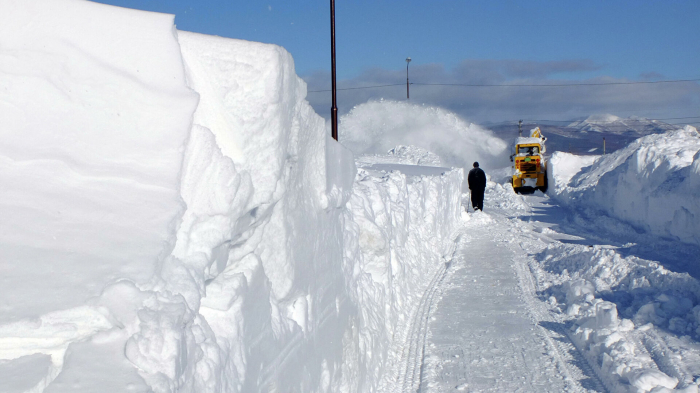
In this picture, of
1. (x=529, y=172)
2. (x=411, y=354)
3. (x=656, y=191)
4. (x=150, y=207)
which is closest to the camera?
(x=150, y=207)

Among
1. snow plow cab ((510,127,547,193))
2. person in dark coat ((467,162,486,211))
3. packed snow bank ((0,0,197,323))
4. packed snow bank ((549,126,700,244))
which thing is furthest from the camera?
snow plow cab ((510,127,547,193))

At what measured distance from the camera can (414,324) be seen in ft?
19.1

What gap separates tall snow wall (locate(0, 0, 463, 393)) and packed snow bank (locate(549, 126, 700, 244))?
9.13 m

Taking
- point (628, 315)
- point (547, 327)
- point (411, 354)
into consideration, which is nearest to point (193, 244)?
point (411, 354)

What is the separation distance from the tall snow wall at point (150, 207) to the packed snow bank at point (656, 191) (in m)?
9.13

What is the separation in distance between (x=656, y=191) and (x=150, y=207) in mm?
11998

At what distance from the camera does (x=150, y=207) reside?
1.99m

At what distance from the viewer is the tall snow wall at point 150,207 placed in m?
1.59

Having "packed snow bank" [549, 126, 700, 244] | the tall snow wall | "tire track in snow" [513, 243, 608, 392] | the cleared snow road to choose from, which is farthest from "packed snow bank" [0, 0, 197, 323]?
"packed snow bank" [549, 126, 700, 244]

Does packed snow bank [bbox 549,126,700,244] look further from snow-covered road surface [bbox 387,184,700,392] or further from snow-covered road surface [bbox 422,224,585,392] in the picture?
snow-covered road surface [bbox 422,224,585,392]

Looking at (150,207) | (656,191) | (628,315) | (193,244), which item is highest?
(150,207)

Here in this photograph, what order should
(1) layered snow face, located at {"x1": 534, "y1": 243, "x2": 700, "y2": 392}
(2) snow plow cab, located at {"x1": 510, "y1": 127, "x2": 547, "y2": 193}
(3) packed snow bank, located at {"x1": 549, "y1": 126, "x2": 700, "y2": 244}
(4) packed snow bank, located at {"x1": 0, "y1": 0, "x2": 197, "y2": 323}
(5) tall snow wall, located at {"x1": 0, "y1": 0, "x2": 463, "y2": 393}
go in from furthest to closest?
1. (2) snow plow cab, located at {"x1": 510, "y1": 127, "x2": 547, "y2": 193}
2. (3) packed snow bank, located at {"x1": 549, "y1": 126, "x2": 700, "y2": 244}
3. (1) layered snow face, located at {"x1": 534, "y1": 243, "x2": 700, "y2": 392}
4. (4) packed snow bank, located at {"x1": 0, "y1": 0, "x2": 197, "y2": 323}
5. (5) tall snow wall, located at {"x1": 0, "y1": 0, "x2": 463, "y2": 393}

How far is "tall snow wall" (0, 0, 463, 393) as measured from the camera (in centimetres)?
159

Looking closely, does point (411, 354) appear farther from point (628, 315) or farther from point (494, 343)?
point (628, 315)
